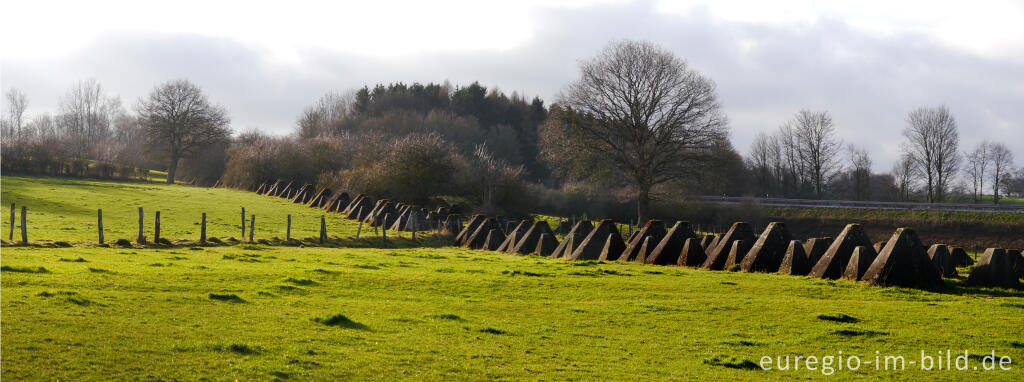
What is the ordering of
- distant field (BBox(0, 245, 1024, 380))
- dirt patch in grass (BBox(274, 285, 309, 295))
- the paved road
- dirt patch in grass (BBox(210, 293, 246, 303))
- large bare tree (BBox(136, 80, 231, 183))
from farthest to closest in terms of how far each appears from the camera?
large bare tree (BBox(136, 80, 231, 183)) < the paved road < dirt patch in grass (BBox(274, 285, 309, 295)) < dirt patch in grass (BBox(210, 293, 246, 303)) < distant field (BBox(0, 245, 1024, 380))

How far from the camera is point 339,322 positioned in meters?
14.9

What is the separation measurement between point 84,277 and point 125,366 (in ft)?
31.6

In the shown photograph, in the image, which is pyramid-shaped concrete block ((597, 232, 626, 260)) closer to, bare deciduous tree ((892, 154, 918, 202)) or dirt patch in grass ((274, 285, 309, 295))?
dirt patch in grass ((274, 285, 309, 295))

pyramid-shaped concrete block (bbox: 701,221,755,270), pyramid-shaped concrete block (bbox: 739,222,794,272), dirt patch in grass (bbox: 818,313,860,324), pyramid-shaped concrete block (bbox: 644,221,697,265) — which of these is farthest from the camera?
pyramid-shaped concrete block (bbox: 644,221,697,265)

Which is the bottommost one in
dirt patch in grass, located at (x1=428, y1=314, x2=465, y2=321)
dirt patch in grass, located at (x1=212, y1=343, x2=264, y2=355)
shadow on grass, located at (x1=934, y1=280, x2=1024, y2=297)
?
dirt patch in grass, located at (x1=428, y1=314, x2=465, y2=321)

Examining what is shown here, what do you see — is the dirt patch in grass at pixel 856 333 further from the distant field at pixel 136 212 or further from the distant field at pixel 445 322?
the distant field at pixel 136 212

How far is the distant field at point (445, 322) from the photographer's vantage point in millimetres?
11438

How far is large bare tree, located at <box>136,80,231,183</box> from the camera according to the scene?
89.2 metres

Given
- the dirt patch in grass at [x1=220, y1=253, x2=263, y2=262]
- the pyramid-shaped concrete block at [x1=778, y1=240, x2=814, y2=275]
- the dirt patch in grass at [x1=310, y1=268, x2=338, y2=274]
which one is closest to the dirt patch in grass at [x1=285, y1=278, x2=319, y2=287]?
the dirt patch in grass at [x1=310, y1=268, x2=338, y2=274]

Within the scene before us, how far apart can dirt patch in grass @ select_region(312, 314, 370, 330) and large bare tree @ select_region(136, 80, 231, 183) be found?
83091 mm

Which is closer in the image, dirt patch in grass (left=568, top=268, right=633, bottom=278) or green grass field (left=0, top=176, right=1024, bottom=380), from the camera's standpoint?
green grass field (left=0, top=176, right=1024, bottom=380)

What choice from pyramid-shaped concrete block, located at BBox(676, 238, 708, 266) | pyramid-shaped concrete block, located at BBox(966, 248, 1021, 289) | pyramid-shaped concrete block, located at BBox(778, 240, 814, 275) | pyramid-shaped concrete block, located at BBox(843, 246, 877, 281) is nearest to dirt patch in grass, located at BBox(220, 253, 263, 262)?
pyramid-shaped concrete block, located at BBox(676, 238, 708, 266)

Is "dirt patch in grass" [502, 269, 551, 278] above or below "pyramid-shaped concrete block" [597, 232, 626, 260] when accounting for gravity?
below

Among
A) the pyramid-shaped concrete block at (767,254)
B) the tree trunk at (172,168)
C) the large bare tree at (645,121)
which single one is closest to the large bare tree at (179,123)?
the tree trunk at (172,168)
